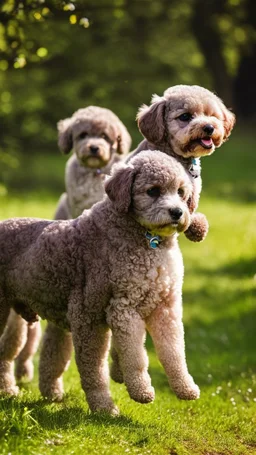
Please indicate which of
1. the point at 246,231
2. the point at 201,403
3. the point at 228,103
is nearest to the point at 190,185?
the point at 201,403

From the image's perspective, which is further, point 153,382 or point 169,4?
point 169,4

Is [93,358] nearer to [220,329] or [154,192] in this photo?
[154,192]

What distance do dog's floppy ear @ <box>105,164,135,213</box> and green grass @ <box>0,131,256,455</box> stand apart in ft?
5.20

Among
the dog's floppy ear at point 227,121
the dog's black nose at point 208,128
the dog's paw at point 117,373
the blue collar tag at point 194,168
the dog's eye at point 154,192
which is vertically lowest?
the dog's paw at point 117,373

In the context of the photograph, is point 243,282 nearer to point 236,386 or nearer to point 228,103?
point 236,386

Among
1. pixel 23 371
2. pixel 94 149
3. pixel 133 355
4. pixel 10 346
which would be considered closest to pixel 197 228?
pixel 133 355

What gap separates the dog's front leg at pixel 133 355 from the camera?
20.0 ft

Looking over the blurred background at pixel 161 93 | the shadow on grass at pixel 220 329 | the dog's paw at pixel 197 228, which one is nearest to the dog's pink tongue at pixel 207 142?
the dog's paw at pixel 197 228

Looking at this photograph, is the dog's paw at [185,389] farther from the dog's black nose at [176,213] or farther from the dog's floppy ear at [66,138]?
the dog's floppy ear at [66,138]

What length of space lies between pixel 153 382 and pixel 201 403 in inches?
55.4

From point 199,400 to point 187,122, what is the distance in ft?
9.56

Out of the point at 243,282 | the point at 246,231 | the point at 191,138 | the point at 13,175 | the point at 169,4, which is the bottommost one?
the point at 191,138

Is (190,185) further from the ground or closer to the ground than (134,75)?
closer to the ground

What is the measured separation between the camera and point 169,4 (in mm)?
28016
